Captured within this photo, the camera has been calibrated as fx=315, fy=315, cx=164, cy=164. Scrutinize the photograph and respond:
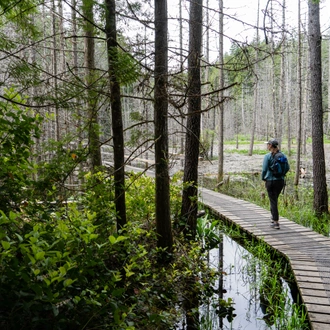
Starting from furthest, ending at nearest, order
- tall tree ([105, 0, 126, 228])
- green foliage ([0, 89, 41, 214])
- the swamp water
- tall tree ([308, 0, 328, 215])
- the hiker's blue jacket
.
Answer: tall tree ([308, 0, 328, 215]), the hiker's blue jacket, the swamp water, tall tree ([105, 0, 126, 228]), green foliage ([0, 89, 41, 214])

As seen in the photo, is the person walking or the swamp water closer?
the swamp water

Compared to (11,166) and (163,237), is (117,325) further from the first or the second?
(163,237)

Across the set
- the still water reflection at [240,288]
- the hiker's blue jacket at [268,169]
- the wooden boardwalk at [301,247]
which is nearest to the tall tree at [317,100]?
the wooden boardwalk at [301,247]

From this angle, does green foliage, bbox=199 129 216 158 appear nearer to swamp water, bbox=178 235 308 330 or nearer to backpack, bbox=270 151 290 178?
backpack, bbox=270 151 290 178

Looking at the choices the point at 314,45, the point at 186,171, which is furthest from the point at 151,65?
the point at 314,45

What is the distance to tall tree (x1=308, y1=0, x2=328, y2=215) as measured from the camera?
7824mm

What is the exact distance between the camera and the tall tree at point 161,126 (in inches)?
157

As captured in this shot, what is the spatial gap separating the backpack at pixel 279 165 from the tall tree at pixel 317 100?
2.56 meters

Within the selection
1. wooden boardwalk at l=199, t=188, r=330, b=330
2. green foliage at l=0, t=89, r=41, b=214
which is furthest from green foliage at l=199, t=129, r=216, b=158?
green foliage at l=0, t=89, r=41, b=214

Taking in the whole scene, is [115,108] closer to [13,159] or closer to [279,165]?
[13,159]

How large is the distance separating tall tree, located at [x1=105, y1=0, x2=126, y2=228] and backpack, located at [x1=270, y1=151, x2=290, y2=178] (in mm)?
3716

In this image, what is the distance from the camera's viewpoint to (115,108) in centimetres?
357

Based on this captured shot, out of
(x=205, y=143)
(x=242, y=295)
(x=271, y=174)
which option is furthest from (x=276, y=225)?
(x=205, y=143)

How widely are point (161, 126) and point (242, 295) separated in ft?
9.65
